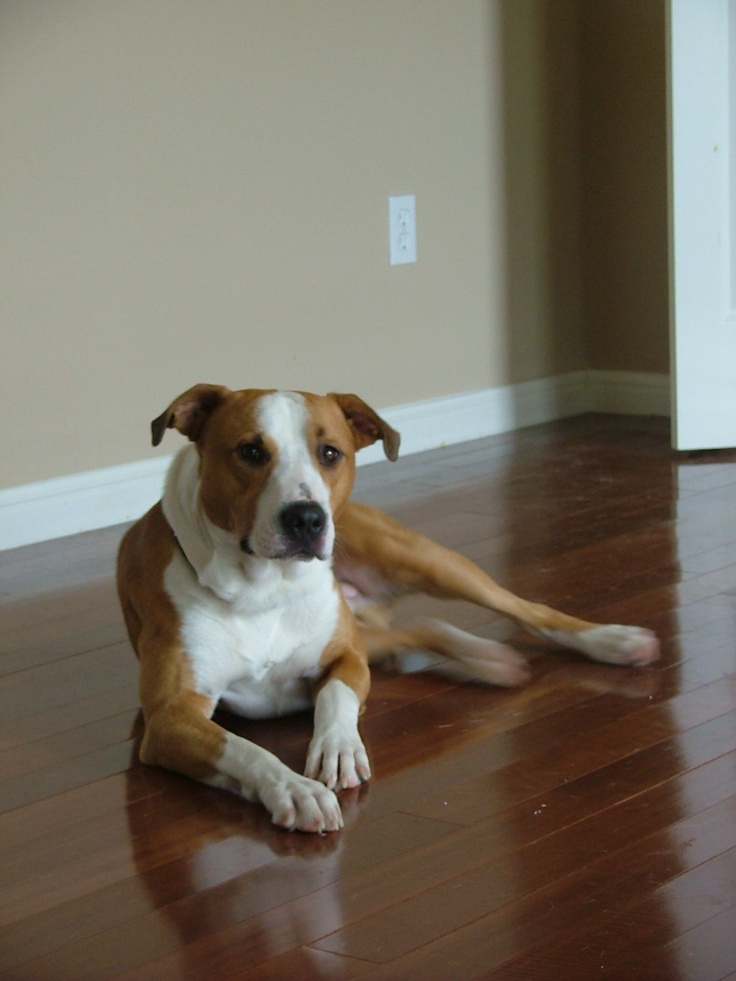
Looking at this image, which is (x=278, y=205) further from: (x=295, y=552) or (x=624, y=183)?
(x=295, y=552)

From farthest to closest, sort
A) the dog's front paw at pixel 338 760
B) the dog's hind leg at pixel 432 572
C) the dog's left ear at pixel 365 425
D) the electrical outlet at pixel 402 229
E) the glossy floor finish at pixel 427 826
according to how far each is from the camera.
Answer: the electrical outlet at pixel 402 229 < the dog's hind leg at pixel 432 572 < the dog's left ear at pixel 365 425 < the dog's front paw at pixel 338 760 < the glossy floor finish at pixel 427 826

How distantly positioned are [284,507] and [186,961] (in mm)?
659

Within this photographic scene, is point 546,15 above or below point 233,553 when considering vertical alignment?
above

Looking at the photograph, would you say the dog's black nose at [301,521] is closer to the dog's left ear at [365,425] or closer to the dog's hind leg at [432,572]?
the dog's left ear at [365,425]

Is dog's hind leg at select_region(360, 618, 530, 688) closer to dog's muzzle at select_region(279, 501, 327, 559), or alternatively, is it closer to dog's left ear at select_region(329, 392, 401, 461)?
dog's left ear at select_region(329, 392, 401, 461)

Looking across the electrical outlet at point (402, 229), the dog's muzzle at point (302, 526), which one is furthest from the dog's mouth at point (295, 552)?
the electrical outlet at point (402, 229)

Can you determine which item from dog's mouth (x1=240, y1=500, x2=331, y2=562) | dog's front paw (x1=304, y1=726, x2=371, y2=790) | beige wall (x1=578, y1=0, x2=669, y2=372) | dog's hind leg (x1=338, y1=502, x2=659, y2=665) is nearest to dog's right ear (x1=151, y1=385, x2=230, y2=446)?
dog's mouth (x1=240, y1=500, x2=331, y2=562)

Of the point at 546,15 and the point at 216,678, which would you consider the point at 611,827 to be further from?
the point at 546,15

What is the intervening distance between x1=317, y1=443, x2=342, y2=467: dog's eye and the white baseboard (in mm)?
1423

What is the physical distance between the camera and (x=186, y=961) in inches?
52.9

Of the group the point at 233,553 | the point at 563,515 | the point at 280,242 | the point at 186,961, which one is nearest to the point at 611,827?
the point at 186,961

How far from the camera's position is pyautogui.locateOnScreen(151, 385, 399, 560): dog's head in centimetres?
185

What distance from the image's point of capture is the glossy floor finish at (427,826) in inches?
53.1

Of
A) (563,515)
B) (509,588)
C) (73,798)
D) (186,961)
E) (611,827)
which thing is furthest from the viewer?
(563,515)
